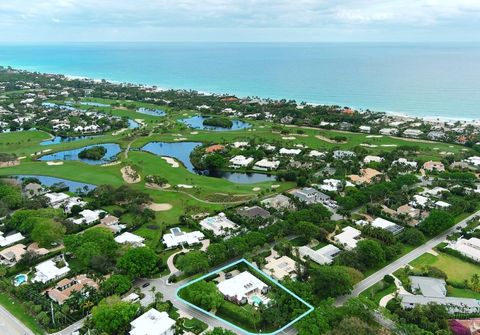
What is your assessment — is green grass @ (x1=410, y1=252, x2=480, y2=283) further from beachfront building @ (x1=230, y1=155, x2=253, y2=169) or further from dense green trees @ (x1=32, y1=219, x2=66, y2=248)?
dense green trees @ (x1=32, y1=219, x2=66, y2=248)

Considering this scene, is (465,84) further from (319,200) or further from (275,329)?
(275,329)

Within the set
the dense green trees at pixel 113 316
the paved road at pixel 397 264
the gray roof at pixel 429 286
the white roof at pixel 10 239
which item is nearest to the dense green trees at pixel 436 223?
the paved road at pixel 397 264

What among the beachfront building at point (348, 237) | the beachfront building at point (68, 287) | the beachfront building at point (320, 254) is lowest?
the beachfront building at point (68, 287)

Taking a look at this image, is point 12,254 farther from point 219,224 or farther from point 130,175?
point 130,175

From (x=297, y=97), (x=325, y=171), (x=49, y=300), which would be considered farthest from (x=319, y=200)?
(x=297, y=97)

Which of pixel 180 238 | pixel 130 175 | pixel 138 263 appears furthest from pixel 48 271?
pixel 130 175

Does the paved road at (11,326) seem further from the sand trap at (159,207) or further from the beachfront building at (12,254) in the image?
the sand trap at (159,207)

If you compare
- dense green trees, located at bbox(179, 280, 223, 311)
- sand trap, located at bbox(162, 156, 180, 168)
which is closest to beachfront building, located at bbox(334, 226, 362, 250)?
dense green trees, located at bbox(179, 280, 223, 311)
